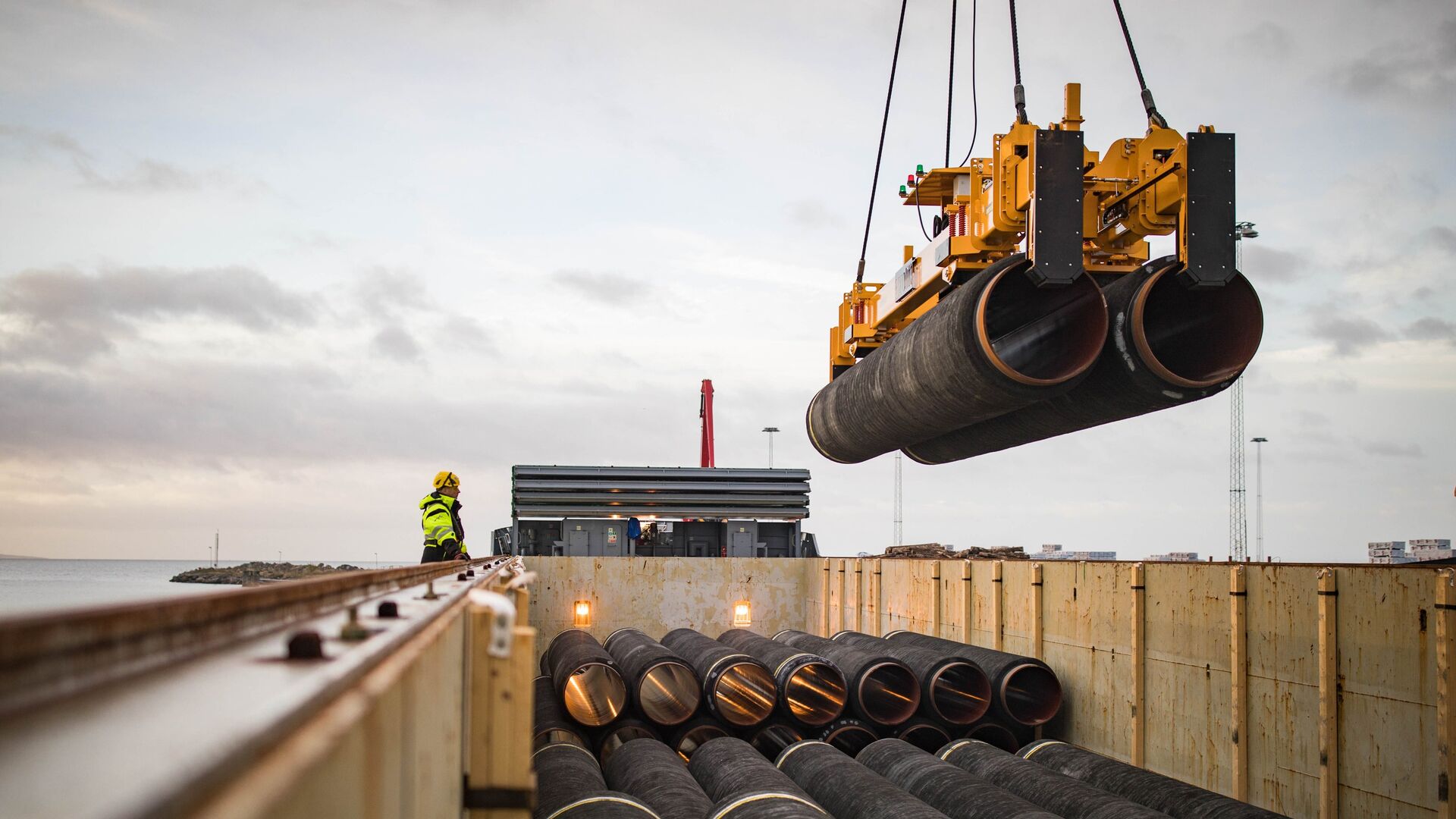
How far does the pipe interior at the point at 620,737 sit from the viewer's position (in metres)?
11.9

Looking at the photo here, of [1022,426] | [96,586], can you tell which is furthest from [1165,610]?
[96,586]

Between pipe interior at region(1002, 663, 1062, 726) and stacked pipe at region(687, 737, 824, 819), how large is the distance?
288 cm

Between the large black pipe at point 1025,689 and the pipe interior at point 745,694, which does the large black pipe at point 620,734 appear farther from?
the large black pipe at point 1025,689

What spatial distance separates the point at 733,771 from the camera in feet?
29.8

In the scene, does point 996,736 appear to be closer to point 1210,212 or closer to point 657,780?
point 657,780

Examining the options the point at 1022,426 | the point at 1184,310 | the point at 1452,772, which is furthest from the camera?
the point at 1022,426

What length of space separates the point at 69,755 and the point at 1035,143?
8.94 metres

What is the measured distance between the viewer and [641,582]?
68.5 feet

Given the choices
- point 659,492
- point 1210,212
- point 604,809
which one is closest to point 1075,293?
point 1210,212

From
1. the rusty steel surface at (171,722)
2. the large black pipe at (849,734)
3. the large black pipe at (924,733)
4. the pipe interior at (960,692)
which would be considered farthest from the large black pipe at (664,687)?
the rusty steel surface at (171,722)

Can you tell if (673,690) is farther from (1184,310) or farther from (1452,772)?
(1452,772)

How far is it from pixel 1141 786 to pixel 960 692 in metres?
3.43

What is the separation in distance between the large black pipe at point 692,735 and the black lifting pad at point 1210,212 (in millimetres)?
6964

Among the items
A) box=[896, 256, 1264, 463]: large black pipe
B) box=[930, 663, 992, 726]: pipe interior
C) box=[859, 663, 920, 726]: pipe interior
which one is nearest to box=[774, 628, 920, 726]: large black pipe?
box=[859, 663, 920, 726]: pipe interior
